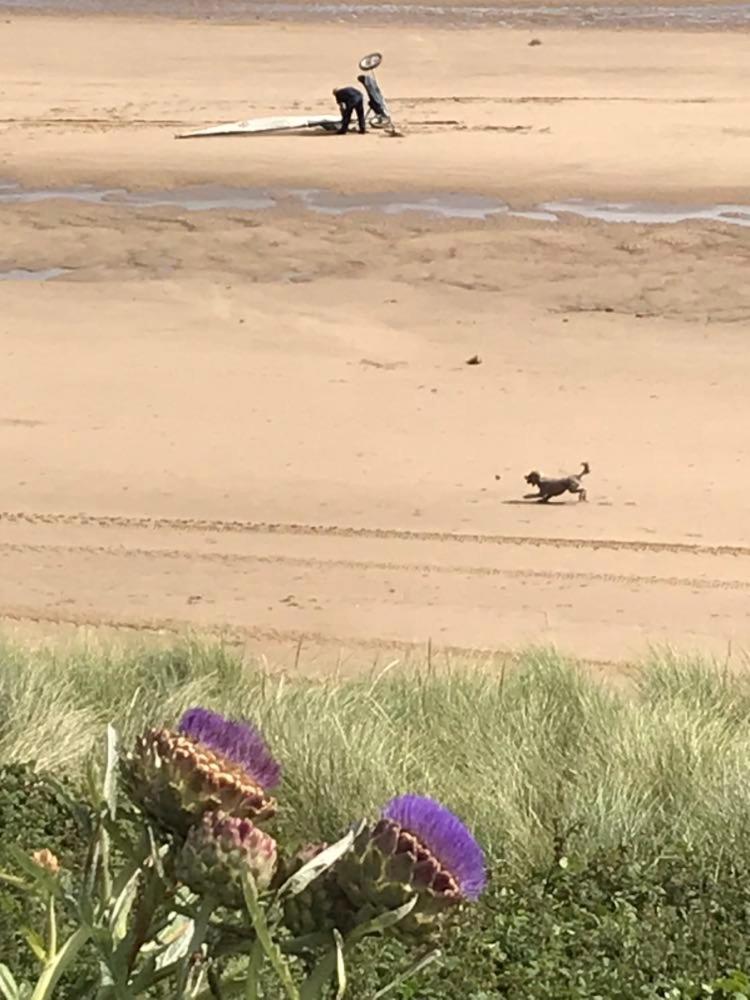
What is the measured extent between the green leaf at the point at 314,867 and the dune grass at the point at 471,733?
2.54 meters

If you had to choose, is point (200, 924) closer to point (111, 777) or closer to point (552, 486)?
point (111, 777)

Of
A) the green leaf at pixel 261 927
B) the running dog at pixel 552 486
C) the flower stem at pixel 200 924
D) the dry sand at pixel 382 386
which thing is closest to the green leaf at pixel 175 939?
the flower stem at pixel 200 924

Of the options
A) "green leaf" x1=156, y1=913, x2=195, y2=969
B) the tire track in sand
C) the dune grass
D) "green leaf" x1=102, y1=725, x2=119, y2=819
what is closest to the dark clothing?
the tire track in sand

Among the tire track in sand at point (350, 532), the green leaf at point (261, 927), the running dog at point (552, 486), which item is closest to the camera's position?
the green leaf at point (261, 927)

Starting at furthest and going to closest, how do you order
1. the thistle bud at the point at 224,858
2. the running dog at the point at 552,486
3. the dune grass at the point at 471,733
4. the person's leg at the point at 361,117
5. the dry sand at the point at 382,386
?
the person's leg at the point at 361,117, the running dog at the point at 552,486, the dry sand at the point at 382,386, the dune grass at the point at 471,733, the thistle bud at the point at 224,858

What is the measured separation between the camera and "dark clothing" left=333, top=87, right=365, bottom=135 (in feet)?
64.2

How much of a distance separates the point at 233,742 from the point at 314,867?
0.59 feet

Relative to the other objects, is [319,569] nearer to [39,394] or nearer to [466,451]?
[466,451]

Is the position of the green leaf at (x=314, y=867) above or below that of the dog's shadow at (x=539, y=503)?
above

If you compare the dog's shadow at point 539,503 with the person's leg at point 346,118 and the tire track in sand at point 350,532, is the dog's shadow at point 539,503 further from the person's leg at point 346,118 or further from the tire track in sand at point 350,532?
the person's leg at point 346,118

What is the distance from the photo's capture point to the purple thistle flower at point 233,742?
2.09m

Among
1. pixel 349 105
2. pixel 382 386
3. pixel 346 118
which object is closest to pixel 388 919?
pixel 382 386

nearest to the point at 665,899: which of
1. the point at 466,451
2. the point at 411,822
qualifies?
the point at 411,822

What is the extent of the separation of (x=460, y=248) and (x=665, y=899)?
11.4 m
